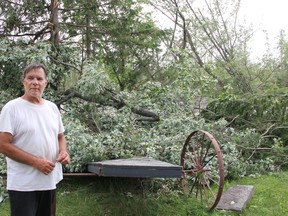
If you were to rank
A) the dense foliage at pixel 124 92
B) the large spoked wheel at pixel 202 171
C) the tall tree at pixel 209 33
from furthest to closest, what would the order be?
the tall tree at pixel 209 33, the dense foliage at pixel 124 92, the large spoked wheel at pixel 202 171

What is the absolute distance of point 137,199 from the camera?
4820 millimetres

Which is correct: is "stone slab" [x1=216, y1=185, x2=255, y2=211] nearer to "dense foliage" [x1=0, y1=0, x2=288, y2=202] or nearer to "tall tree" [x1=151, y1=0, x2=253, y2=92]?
"dense foliage" [x1=0, y1=0, x2=288, y2=202]

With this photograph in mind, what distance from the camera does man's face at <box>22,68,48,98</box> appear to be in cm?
262

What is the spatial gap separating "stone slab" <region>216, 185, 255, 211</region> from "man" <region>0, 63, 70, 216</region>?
2748 millimetres

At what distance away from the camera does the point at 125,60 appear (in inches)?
384

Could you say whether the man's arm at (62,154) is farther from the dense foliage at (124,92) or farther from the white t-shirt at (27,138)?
the dense foliage at (124,92)

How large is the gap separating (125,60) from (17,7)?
9.79ft

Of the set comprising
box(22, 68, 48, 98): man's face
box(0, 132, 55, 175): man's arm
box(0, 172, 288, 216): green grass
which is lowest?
box(0, 172, 288, 216): green grass

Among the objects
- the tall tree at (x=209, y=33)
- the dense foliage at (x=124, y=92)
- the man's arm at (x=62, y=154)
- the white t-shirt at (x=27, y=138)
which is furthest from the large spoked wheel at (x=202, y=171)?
the tall tree at (x=209, y=33)

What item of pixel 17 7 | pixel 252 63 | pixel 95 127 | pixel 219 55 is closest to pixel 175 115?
pixel 95 127

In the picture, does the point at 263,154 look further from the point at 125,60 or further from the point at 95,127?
the point at 125,60

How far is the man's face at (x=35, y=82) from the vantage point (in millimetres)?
2619

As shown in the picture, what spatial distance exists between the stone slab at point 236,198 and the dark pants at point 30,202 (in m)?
2.72

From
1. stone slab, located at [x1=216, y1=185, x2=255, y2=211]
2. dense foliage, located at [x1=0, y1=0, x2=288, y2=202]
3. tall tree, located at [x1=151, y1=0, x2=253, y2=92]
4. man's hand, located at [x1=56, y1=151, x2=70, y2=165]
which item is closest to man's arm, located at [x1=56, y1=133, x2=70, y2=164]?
man's hand, located at [x1=56, y1=151, x2=70, y2=165]
